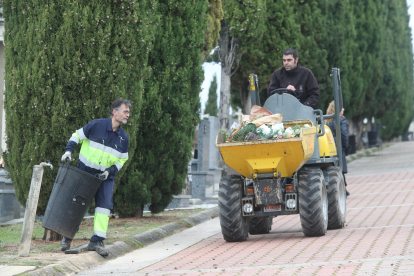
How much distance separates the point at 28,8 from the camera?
8.30 m

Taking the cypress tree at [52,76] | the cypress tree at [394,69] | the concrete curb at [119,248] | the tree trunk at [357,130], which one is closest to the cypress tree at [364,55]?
the tree trunk at [357,130]

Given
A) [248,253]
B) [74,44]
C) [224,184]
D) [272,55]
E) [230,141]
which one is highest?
[272,55]

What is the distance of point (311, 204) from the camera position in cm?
834

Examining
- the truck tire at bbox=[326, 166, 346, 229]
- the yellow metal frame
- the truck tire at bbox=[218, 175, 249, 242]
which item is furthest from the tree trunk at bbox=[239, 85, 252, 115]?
the truck tire at bbox=[218, 175, 249, 242]

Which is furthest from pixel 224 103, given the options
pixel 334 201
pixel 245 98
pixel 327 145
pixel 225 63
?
pixel 334 201

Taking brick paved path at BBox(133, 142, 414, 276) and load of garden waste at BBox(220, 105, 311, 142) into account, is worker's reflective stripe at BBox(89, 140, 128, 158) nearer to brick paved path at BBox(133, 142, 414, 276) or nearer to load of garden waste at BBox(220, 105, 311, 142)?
brick paved path at BBox(133, 142, 414, 276)

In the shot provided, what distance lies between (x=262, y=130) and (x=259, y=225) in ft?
6.20

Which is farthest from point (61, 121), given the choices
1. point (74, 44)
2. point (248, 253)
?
point (248, 253)

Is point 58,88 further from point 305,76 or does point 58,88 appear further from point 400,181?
point 400,181

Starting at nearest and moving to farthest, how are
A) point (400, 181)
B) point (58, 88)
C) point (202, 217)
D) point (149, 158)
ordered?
point (58, 88) → point (149, 158) → point (202, 217) → point (400, 181)

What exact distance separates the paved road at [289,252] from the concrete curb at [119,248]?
0.15 metres

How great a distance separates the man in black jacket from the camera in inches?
370

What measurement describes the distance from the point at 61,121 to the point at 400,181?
38.3 feet

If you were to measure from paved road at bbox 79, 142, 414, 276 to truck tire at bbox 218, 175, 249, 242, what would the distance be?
16cm
